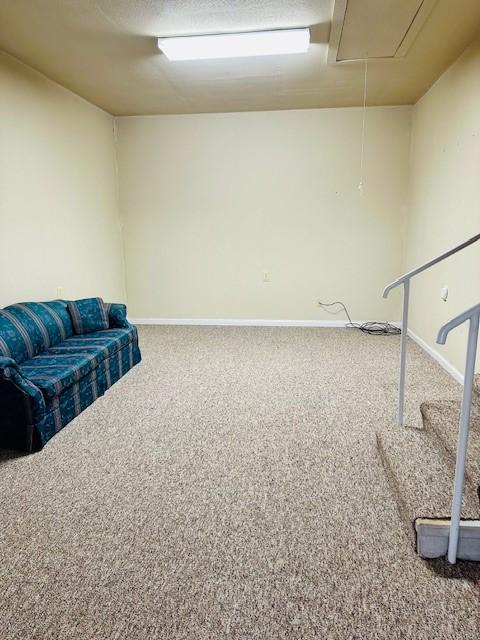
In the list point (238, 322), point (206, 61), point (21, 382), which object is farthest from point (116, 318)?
point (206, 61)

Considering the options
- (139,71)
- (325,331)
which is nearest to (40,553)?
(139,71)

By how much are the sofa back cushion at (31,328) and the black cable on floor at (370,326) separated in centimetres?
321

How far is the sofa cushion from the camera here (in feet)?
8.42

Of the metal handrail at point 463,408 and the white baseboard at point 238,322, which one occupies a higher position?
the metal handrail at point 463,408

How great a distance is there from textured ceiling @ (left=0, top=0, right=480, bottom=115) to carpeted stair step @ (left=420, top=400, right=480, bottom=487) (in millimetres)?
2365

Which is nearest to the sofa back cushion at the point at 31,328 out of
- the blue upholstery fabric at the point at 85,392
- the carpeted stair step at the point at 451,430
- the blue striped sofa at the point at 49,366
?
the blue striped sofa at the point at 49,366

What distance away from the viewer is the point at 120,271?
5.58 m

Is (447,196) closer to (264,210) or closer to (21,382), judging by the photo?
(264,210)

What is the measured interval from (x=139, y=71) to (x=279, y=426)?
326 cm

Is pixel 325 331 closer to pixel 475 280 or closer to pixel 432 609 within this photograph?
pixel 475 280

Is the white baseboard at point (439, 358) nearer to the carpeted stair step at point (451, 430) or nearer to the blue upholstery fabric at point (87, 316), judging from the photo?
the carpeted stair step at point (451, 430)

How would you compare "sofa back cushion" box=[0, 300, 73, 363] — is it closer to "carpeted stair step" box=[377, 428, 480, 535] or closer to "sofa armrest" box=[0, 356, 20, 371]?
"sofa armrest" box=[0, 356, 20, 371]

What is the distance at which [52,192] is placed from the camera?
13.2 ft

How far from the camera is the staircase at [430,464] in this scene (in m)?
1.64
